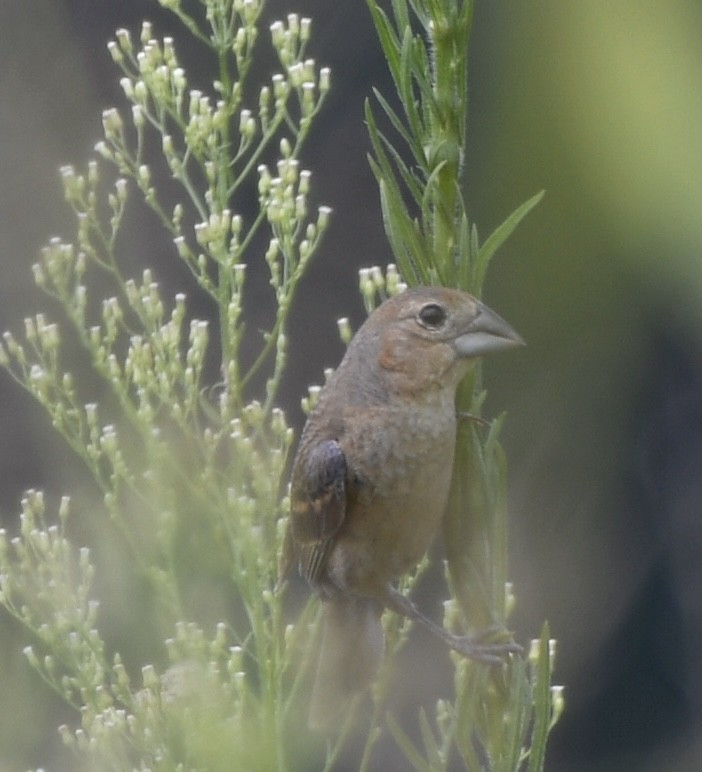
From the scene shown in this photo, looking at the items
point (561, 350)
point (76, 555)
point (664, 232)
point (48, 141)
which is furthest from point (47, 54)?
point (664, 232)

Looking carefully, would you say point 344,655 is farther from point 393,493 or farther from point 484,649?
point 484,649

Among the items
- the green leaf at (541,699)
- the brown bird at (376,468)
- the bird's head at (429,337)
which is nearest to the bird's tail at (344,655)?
the brown bird at (376,468)

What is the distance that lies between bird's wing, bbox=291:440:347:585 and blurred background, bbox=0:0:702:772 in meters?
0.43

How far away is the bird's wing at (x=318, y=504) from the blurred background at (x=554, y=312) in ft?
1.39

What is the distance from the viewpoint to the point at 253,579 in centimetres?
108

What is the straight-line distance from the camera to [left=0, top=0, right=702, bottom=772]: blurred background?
4.84 ft

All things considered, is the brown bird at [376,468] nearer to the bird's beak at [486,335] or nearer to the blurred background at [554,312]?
the bird's beak at [486,335]

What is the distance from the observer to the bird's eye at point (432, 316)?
0.90 m

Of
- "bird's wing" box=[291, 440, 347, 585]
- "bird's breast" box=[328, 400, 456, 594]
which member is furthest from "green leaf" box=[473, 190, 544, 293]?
"bird's wing" box=[291, 440, 347, 585]

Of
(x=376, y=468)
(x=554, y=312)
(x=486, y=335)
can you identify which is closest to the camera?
(x=486, y=335)

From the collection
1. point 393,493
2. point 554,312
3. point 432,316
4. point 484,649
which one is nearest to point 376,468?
point 393,493

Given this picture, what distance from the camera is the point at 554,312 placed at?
1604 mm

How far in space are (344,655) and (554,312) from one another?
2.18 ft

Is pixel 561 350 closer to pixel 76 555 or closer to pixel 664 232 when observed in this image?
pixel 664 232
